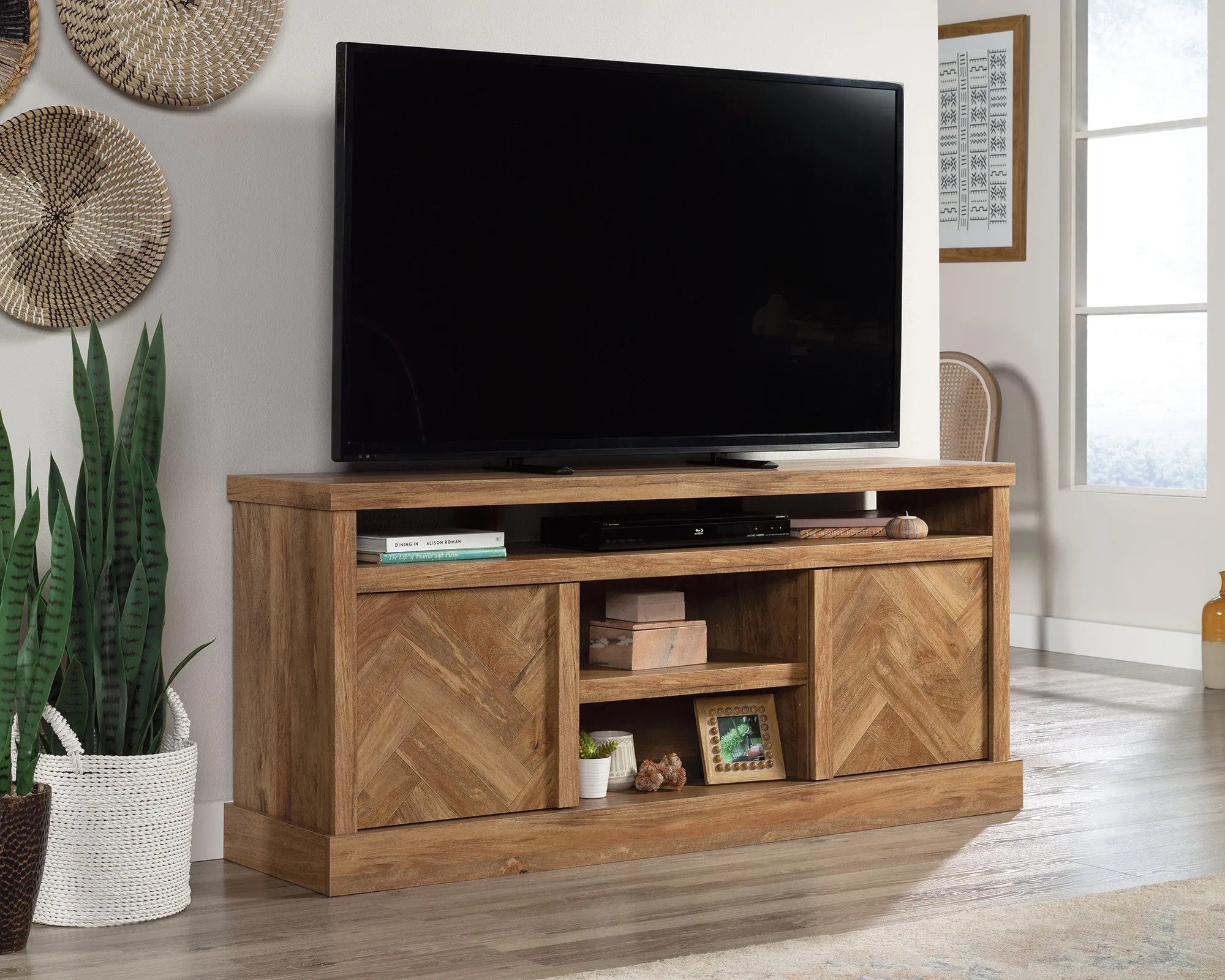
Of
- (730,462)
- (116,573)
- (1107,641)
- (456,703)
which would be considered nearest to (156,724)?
(116,573)

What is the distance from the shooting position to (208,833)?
3230mm

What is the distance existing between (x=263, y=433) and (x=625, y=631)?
2.61 feet

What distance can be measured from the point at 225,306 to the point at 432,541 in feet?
2.13

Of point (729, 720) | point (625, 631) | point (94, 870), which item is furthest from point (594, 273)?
point (94, 870)

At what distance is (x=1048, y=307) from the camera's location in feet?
19.5

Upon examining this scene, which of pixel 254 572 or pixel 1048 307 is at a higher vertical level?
pixel 1048 307

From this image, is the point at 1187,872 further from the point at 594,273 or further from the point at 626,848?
the point at 594,273

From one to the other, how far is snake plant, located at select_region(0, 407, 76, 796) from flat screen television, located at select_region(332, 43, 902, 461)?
2.01 ft

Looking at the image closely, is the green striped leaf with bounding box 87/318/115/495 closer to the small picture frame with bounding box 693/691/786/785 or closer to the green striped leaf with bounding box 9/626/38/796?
the green striped leaf with bounding box 9/626/38/796

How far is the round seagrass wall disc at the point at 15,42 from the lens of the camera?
3000mm

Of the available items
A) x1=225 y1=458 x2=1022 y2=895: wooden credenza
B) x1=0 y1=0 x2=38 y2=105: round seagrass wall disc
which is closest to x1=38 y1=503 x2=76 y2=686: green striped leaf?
x1=225 y1=458 x2=1022 y2=895: wooden credenza

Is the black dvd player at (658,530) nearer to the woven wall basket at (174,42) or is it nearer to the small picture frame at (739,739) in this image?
the small picture frame at (739,739)

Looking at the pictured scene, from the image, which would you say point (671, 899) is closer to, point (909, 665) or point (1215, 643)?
point (909, 665)

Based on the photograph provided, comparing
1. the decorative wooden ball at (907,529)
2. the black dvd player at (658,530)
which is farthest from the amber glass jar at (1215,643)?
the black dvd player at (658,530)
